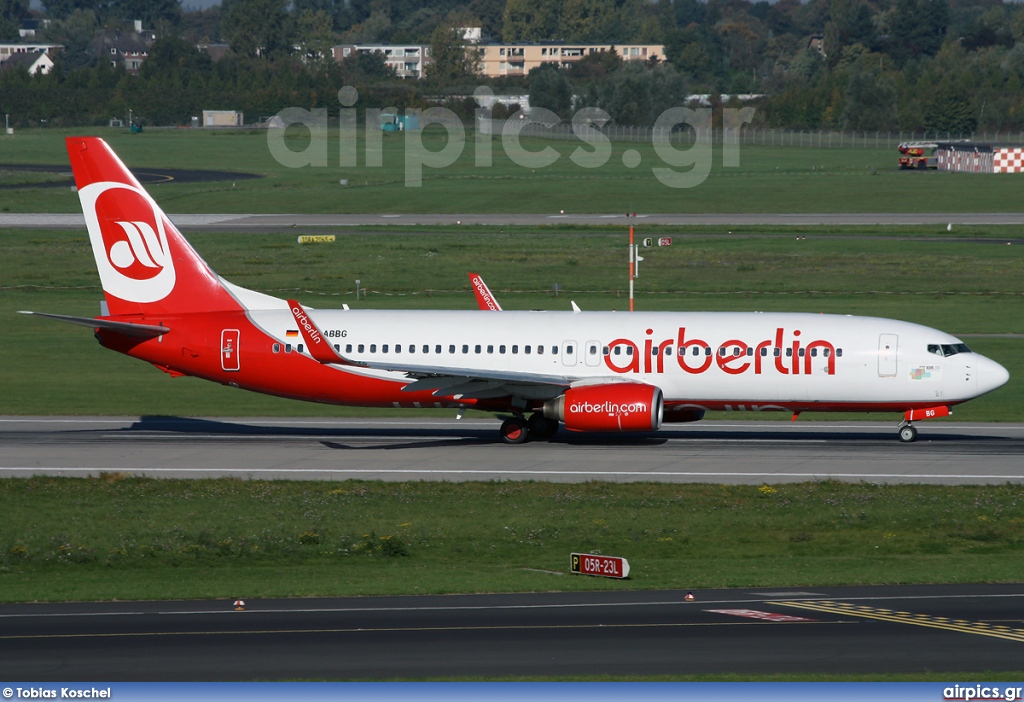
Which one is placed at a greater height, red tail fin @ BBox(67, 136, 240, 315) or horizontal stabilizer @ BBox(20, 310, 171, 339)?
red tail fin @ BBox(67, 136, 240, 315)

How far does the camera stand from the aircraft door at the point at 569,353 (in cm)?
4134

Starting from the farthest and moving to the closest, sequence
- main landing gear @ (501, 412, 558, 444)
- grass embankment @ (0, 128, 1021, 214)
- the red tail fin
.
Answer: grass embankment @ (0, 128, 1021, 214), the red tail fin, main landing gear @ (501, 412, 558, 444)

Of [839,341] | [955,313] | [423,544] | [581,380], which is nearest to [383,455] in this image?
[581,380]

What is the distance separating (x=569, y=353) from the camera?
41.4 metres

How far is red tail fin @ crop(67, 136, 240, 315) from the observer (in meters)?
42.6

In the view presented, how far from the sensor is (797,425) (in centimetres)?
4631

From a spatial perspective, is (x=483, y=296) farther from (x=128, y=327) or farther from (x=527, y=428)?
(x=128, y=327)

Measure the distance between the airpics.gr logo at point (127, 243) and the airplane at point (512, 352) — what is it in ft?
0.15

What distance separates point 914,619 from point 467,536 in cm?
1093

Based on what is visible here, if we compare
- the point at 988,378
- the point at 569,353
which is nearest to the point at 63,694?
the point at 569,353

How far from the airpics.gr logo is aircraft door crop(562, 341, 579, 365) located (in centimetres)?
1271

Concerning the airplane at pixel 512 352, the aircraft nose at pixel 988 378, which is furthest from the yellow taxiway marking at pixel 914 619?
the aircraft nose at pixel 988 378

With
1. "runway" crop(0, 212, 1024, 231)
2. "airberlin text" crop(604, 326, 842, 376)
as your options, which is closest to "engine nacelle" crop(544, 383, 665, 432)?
"airberlin text" crop(604, 326, 842, 376)

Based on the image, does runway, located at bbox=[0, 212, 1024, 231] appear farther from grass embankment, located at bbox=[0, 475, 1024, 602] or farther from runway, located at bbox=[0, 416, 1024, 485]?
grass embankment, located at bbox=[0, 475, 1024, 602]
